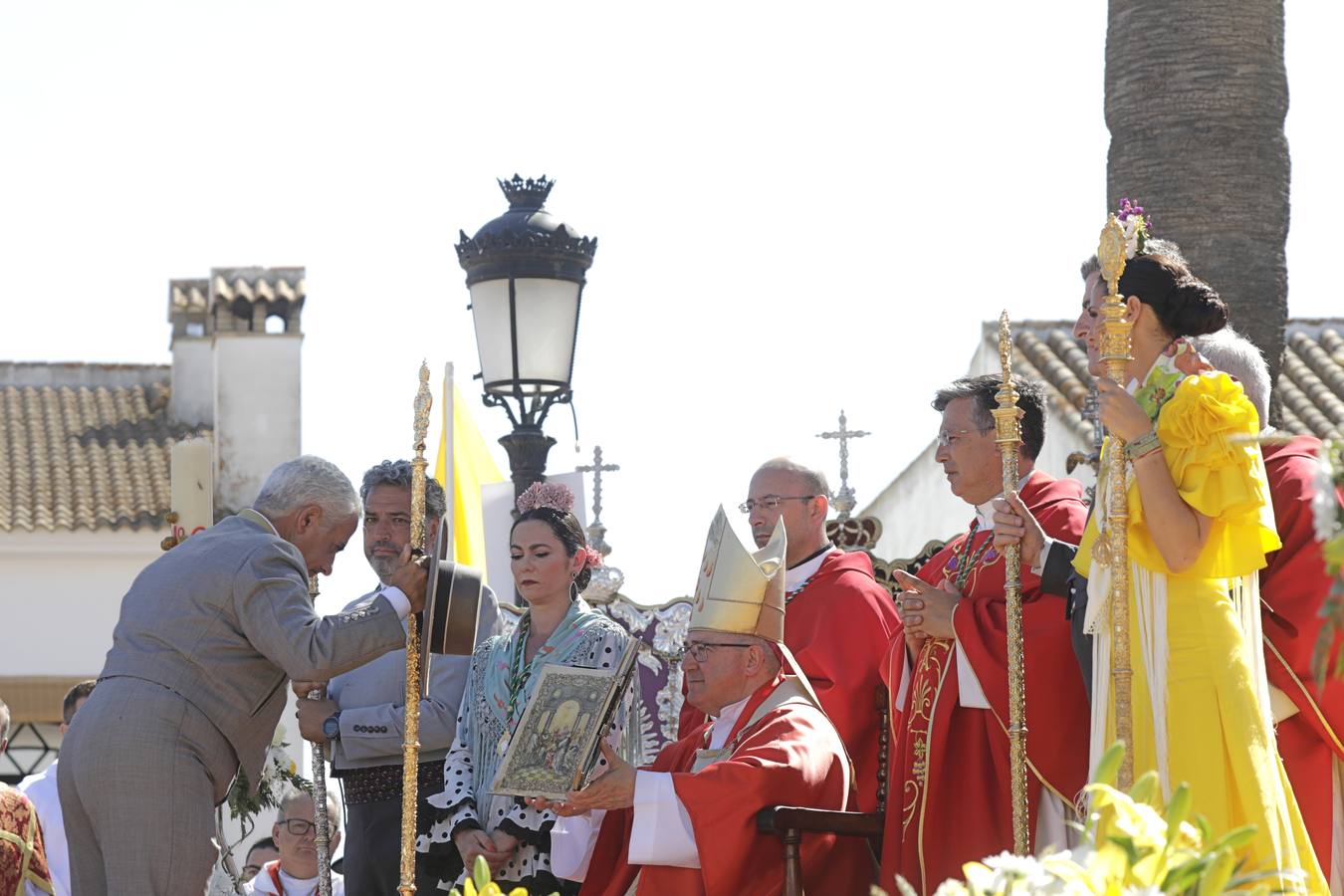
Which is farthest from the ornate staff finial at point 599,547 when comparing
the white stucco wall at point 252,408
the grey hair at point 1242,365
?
the white stucco wall at point 252,408

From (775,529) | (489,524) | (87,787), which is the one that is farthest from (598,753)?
(489,524)

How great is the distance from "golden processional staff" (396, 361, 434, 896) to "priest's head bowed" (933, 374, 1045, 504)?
1694mm

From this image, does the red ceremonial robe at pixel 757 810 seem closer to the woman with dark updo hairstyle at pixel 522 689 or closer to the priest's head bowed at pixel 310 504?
the woman with dark updo hairstyle at pixel 522 689

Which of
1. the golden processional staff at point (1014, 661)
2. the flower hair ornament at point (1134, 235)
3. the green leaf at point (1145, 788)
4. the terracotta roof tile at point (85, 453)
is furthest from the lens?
the terracotta roof tile at point (85, 453)

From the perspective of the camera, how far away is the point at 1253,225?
9.52 m

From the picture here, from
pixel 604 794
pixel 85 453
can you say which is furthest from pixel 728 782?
pixel 85 453

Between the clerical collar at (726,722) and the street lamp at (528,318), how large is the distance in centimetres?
244

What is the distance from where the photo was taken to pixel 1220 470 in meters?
5.09

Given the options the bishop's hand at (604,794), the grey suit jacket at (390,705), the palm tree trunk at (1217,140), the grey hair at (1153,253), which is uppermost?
the palm tree trunk at (1217,140)

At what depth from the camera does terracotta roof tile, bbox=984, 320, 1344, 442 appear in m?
20.1

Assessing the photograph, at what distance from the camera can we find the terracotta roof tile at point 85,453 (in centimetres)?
2758

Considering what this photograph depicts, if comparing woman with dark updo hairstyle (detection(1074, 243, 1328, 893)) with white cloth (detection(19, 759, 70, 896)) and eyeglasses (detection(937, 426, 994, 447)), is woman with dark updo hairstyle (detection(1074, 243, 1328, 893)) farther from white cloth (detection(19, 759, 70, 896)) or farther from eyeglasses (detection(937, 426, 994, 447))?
white cloth (detection(19, 759, 70, 896))

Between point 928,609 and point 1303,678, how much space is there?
126cm

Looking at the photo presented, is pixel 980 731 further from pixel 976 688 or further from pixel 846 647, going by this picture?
pixel 846 647
